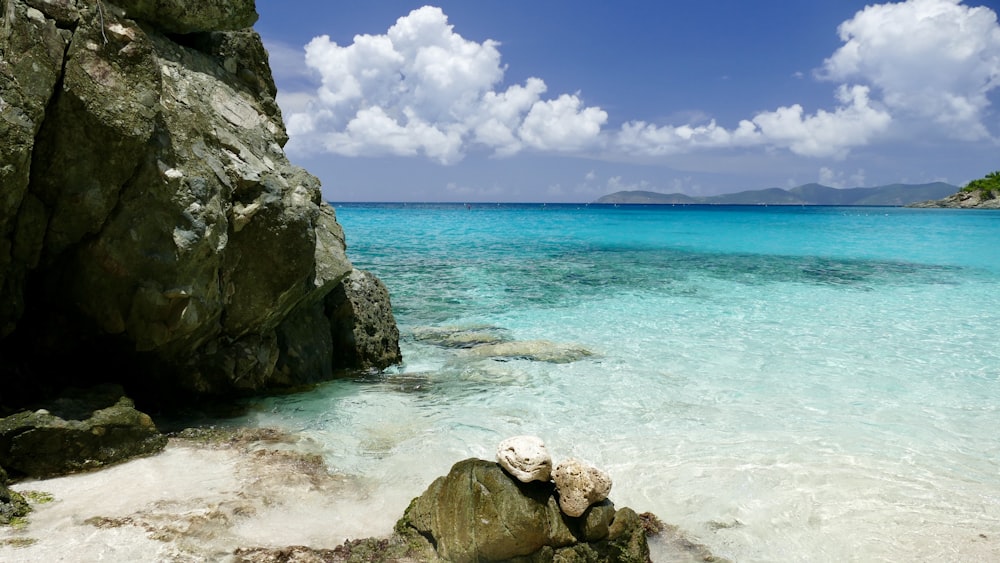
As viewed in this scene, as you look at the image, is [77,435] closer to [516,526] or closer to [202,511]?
[202,511]

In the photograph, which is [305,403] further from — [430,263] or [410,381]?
[430,263]

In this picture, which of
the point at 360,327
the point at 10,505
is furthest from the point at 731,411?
the point at 10,505

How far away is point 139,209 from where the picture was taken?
21.6ft

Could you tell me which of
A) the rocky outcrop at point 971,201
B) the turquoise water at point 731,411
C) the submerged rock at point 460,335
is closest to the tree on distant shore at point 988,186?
the rocky outcrop at point 971,201

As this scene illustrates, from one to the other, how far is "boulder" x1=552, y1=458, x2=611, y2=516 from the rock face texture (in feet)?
14.8

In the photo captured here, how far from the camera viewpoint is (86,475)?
577 cm

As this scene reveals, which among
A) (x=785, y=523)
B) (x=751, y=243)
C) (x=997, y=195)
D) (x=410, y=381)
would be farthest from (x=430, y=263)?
(x=997, y=195)

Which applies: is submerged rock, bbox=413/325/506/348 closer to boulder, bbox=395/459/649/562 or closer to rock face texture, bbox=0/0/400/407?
rock face texture, bbox=0/0/400/407

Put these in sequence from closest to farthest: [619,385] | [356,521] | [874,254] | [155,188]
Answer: [356,521]
[155,188]
[619,385]
[874,254]

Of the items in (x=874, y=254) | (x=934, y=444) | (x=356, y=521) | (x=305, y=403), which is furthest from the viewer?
(x=874, y=254)

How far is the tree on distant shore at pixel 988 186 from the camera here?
355 ft

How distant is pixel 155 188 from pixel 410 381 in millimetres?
4721

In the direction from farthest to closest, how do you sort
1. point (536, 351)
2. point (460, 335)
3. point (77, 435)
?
point (460, 335) → point (536, 351) → point (77, 435)

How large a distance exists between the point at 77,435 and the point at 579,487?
462 cm
